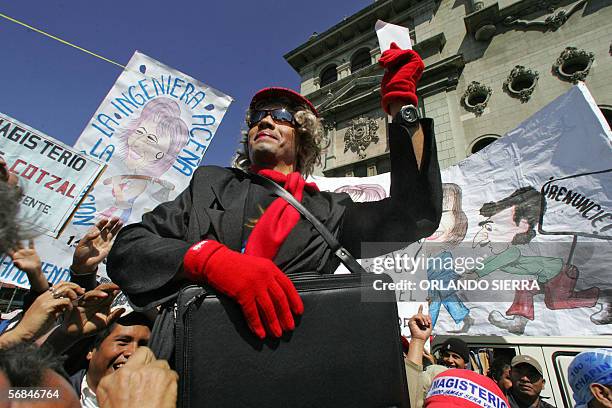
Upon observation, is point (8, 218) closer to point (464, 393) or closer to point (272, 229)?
point (272, 229)

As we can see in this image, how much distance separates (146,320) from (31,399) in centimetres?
116

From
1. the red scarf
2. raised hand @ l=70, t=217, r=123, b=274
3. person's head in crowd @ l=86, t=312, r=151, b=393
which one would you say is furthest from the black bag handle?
raised hand @ l=70, t=217, r=123, b=274

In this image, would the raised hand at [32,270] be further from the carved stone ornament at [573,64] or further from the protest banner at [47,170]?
the carved stone ornament at [573,64]

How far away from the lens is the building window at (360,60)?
15.7 m

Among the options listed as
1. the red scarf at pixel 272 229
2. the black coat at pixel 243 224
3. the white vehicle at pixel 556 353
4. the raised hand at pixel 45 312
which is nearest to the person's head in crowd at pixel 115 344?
the raised hand at pixel 45 312

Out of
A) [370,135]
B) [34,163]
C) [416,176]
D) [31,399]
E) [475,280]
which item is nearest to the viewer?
[31,399]

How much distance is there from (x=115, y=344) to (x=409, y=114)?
6.91 ft

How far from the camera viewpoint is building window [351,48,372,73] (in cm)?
1570

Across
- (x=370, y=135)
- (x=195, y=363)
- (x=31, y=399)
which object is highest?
(x=370, y=135)

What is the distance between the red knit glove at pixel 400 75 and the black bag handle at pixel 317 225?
Result: 0.66 m

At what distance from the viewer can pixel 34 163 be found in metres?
2.89

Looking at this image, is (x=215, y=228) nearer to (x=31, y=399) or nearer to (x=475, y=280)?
(x=31, y=399)

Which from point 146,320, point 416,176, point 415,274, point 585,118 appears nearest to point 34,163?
point 146,320

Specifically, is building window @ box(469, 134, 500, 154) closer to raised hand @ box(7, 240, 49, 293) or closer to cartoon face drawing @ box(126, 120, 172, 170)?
cartoon face drawing @ box(126, 120, 172, 170)
